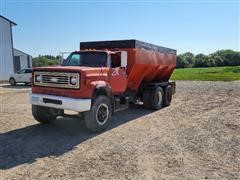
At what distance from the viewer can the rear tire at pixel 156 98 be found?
12.9 meters

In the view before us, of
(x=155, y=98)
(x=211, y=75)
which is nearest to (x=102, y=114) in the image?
(x=155, y=98)

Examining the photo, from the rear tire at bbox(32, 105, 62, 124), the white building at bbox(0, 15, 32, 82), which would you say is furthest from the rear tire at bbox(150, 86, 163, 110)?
the white building at bbox(0, 15, 32, 82)

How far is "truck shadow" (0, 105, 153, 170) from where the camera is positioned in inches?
265

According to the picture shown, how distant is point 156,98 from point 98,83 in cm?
485

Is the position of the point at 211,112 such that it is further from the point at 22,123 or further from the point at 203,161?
the point at 22,123

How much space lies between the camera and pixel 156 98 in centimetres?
1314

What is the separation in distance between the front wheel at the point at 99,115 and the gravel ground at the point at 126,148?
232 millimetres

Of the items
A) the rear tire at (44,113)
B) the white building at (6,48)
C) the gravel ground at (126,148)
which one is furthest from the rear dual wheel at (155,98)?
the white building at (6,48)

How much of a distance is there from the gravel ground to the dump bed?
165 cm

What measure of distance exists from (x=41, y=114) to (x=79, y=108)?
6.87 ft

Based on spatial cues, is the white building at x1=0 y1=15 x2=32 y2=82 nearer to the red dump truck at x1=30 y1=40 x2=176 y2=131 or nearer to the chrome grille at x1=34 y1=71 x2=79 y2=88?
the red dump truck at x1=30 y1=40 x2=176 y2=131

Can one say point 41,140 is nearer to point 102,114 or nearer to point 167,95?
point 102,114

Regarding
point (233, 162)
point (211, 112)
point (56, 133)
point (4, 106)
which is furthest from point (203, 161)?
point (4, 106)

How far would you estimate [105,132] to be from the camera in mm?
8922
